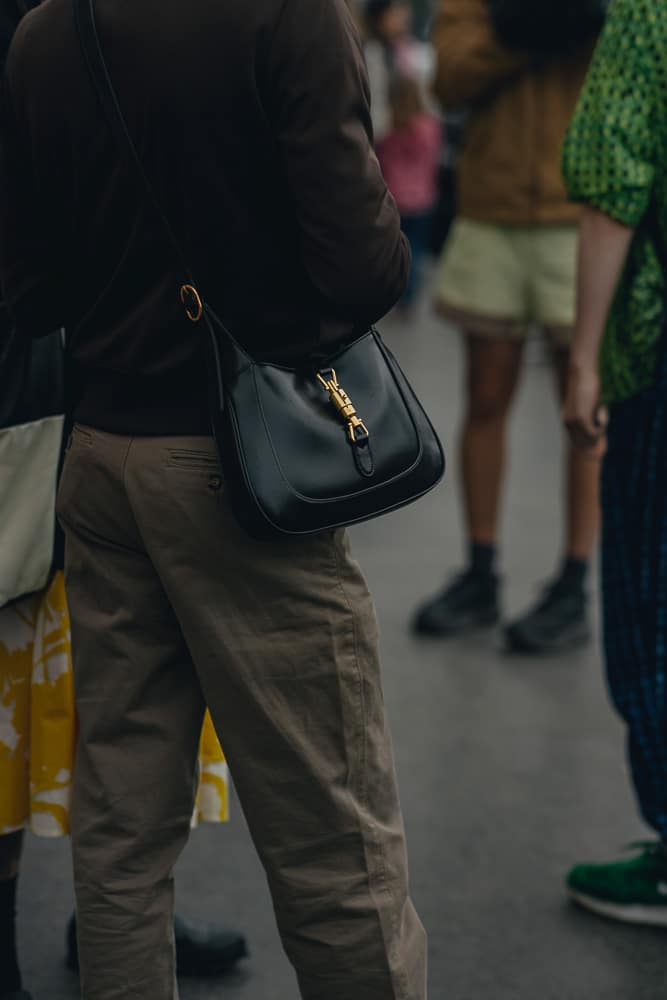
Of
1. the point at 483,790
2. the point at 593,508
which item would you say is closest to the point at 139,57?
the point at 483,790

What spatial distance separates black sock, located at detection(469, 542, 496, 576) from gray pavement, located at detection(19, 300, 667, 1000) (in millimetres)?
197

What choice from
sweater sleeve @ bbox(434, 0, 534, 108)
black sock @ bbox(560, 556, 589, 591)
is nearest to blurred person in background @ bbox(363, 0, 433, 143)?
sweater sleeve @ bbox(434, 0, 534, 108)

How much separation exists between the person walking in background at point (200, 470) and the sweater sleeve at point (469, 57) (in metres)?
2.15

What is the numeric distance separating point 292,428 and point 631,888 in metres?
1.34

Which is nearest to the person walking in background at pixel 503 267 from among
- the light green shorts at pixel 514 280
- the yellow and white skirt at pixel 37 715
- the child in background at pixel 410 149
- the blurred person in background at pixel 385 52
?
the light green shorts at pixel 514 280

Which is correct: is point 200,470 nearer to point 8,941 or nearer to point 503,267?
point 8,941

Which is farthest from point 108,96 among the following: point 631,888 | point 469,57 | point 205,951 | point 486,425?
point 486,425

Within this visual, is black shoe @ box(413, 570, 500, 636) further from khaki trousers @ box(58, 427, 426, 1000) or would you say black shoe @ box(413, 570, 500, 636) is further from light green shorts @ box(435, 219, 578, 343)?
khaki trousers @ box(58, 427, 426, 1000)

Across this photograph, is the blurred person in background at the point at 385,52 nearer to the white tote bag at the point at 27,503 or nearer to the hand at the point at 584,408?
the hand at the point at 584,408

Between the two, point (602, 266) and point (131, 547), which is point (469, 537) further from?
point (131, 547)

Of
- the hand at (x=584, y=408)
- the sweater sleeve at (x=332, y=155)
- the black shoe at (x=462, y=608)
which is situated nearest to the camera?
the sweater sleeve at (x=332, y=155)

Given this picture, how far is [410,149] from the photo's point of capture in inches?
386

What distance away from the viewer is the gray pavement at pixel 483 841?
2.46 meters

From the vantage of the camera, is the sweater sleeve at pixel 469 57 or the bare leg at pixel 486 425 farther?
the bare leg at pixel 486 425
